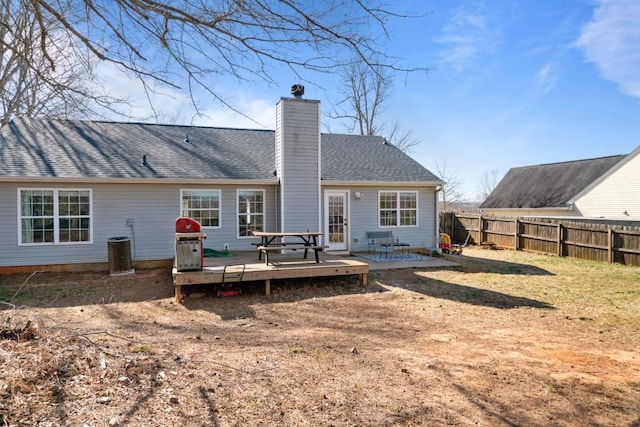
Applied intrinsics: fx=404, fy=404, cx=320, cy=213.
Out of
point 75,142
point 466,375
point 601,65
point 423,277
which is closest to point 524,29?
point 423,277

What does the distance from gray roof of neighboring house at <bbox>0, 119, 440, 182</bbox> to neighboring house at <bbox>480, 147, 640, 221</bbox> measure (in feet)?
38.3

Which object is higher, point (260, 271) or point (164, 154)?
point (164, 154)

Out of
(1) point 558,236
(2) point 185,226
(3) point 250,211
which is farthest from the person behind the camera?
(1) point 558,236

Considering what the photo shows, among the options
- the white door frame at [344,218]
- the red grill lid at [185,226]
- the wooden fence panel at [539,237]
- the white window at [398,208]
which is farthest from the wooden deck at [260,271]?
the wooden fence panel at [539,237]

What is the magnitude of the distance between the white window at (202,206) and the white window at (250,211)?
66 centimetres

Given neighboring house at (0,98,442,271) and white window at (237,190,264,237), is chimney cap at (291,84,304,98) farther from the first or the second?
white window at (237,190,264,237)

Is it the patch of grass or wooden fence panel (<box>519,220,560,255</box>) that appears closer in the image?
the patch of grass

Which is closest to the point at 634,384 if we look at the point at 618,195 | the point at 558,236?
the point at 558,236

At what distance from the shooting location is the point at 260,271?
8.07 meters

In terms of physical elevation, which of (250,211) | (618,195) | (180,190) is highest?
(618,195)

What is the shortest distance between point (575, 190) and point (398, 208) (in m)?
14.4

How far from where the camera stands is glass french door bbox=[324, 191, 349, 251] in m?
12.7

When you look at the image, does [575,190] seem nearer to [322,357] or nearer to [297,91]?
[297,91]

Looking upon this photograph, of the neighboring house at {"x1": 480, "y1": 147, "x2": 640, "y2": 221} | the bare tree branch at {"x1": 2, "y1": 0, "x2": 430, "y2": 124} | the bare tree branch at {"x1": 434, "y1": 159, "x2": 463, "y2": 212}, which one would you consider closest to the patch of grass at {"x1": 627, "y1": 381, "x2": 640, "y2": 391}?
the bare tree branch at {"x1": 2, "y1": 0, "x2": 430, "y2": 124}
